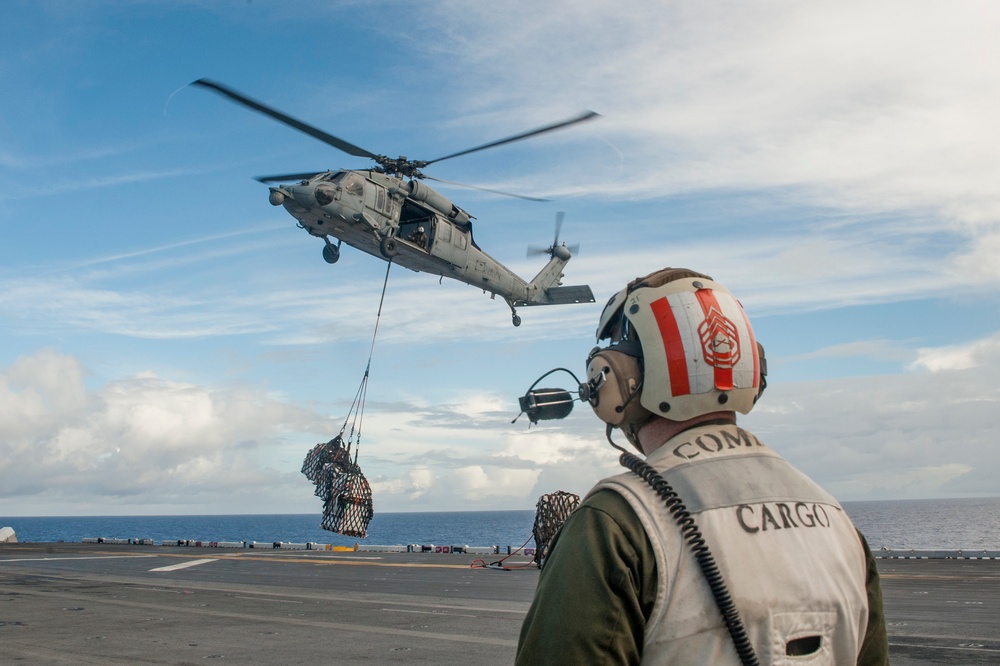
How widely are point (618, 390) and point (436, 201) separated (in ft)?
77.3

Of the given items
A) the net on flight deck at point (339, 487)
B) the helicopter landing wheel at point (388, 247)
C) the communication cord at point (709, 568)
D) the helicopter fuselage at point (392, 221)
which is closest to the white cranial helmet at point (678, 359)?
the communication cord at point (709, 568)

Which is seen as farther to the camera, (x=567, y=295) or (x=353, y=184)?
(x=567, y=295)

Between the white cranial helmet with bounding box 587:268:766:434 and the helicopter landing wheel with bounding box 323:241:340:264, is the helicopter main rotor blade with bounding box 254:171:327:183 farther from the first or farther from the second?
the white cranial helmet with bounding box 587:268:766:434

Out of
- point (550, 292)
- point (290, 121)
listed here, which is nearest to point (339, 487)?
point (290, 121)

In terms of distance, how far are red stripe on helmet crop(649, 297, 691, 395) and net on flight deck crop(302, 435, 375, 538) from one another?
12.2m

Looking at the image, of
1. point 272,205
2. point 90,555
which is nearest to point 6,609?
point 272,205

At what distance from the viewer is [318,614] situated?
14.8 meters

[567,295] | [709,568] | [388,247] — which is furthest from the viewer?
[567,295]

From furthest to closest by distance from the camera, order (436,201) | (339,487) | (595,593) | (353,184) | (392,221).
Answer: (436,201) → (392,221) → (353,184) → (339,487) → (595,593)

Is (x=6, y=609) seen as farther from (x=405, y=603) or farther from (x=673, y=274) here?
(x=673, y=274)

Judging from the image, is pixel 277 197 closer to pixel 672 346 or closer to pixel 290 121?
pixel 290 121

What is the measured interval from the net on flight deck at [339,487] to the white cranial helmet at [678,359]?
1205 cm

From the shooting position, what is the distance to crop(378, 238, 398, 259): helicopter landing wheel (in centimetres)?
2402

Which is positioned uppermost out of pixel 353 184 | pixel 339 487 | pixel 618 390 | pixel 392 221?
pixel 353 184
